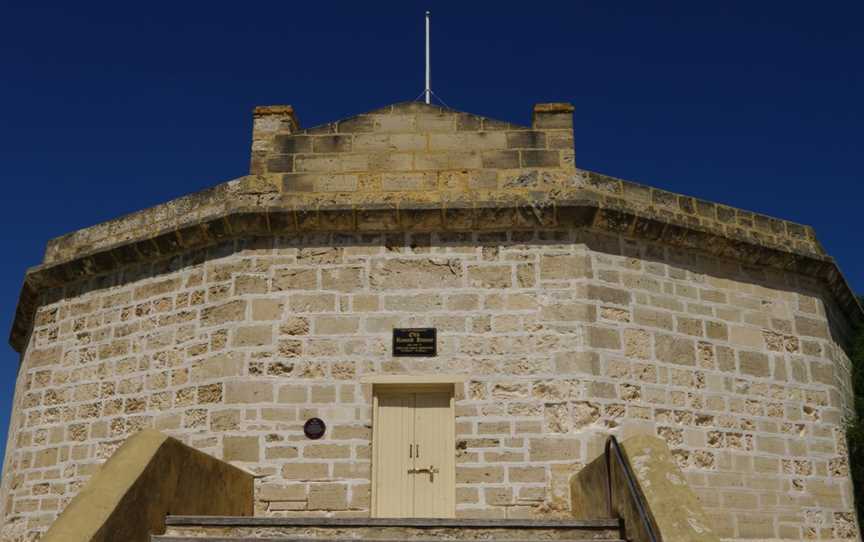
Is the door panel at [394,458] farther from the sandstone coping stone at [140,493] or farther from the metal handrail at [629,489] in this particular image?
the metal handrail at [629,489]

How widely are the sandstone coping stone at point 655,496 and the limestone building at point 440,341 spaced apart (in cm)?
131

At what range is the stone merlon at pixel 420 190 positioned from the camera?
8.45 metres

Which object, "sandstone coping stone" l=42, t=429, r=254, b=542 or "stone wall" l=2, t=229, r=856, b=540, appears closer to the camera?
"sandstone coping stone" l=42, t=429, r=254, b=542

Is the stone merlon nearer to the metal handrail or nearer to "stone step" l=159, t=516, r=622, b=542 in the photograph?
the metal handrail

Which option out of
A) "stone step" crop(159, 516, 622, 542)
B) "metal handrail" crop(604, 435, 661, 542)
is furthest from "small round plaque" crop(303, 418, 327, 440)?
"metal handrail" crop(604, 435, 661, 542)

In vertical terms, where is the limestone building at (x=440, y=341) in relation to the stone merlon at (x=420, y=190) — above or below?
below

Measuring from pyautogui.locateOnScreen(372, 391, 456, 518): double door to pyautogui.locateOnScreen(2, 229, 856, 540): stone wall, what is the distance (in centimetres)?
14

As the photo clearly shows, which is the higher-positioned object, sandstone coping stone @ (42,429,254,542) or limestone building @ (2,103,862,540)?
limestone building @ (2,103,862,540)

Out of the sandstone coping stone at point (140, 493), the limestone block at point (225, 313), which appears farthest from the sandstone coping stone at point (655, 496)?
the limestone block at point (225, 313)

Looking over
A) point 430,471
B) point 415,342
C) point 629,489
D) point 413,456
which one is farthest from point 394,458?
point 629,489

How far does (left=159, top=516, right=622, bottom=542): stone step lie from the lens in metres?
5.83

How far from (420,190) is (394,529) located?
11.9 ft

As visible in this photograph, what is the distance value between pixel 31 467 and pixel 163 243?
267 centimetres

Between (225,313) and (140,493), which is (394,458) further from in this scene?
(140,493)
